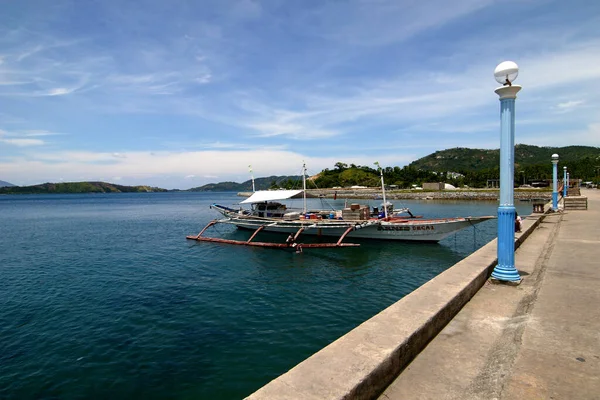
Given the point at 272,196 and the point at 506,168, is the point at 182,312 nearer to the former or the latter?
the point at 506,168

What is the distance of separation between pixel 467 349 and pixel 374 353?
1.66m

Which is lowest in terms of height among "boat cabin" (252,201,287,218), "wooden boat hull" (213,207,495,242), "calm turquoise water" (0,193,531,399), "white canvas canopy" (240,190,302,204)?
"calm turquoise water" (0,193,531,399)

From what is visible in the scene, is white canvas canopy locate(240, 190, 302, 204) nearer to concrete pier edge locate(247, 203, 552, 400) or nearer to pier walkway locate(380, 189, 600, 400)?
pier walkway locate(380, 189, 600, 400)

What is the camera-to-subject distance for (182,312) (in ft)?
43.8

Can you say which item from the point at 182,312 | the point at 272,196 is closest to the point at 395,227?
the point at 272,196

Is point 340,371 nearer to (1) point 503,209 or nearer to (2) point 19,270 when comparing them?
(1) point 503,209

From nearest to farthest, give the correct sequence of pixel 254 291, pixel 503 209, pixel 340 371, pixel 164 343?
pixel 340 371, pixel 503 209, pixel 164 343, pixel 254 291

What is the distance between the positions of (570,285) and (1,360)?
15.1 m

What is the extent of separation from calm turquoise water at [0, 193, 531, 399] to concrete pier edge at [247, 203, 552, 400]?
187 inches

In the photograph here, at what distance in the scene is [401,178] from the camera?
153 metres

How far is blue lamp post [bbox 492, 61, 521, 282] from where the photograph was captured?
293 inches

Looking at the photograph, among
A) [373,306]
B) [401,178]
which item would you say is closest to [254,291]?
[373,306]

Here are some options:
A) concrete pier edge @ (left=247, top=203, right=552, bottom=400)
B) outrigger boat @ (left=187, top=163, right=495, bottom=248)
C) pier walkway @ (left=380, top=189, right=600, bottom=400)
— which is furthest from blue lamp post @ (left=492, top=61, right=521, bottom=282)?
outrigger boat @ (left=187, top=163, right=495, bottom=248)

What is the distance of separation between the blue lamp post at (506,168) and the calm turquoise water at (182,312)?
18.2 feet
